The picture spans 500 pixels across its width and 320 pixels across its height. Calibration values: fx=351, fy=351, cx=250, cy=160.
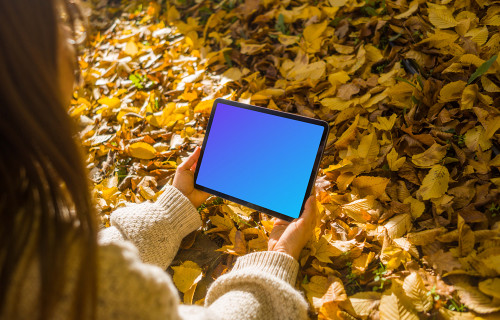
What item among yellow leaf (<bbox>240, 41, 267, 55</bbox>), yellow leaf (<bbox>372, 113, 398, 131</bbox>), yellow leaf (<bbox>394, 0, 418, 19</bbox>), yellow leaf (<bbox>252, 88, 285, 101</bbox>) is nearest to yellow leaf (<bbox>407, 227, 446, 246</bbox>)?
yellow leaf (<bbox>372, 113, 398, 131</bbox>)

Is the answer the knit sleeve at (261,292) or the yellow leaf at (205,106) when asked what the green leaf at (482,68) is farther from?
the yellow leaf at (205,106)

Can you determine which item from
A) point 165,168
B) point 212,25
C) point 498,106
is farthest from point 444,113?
point 212,25

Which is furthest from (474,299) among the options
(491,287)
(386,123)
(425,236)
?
(386,123)

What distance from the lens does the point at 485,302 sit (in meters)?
0.93

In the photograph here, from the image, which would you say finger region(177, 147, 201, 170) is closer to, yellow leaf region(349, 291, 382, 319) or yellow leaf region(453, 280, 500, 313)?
yellow leaf region(349, 291, 382, 319)

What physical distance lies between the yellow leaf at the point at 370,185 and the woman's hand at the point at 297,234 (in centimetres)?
21

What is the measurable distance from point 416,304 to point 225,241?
692 millimetres

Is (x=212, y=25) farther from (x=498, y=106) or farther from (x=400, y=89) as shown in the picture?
(x=498, y=106)

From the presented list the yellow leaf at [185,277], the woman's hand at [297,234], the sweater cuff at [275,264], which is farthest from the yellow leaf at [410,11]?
the yellow leaf at [185,277]

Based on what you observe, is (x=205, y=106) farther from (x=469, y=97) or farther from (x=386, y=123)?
(x=469, y=97)

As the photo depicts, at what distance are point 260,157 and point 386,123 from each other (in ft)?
1.72

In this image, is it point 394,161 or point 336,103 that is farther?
point 336,103

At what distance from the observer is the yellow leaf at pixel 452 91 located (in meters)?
1.31

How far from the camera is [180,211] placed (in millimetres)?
1343
